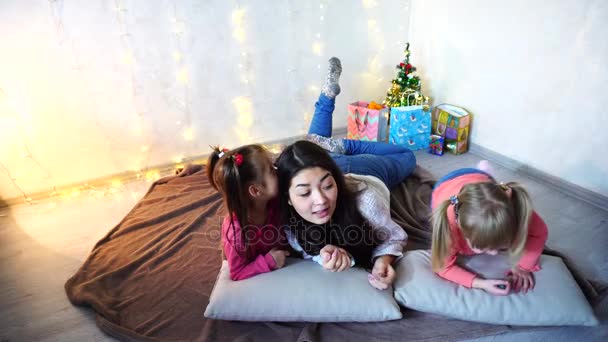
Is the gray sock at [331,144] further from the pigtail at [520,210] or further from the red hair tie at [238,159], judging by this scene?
the pigtail at [520,210]

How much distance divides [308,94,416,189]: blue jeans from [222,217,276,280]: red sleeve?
603 mm

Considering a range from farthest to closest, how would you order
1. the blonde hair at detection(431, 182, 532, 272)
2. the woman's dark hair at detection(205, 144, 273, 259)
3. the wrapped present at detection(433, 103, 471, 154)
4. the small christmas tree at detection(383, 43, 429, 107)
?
the small christmas tree at detection(383, 43, 429, 107) → the wrapped present at detection(433, 103, 471, 154) → the woman's dark hair at detection(205, 144, 273, 259) → the blonde hair at detection(431, 182, 532, 272)

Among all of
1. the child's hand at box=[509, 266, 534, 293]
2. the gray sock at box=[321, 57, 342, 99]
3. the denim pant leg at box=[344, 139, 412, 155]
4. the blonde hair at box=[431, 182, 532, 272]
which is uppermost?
the gray sock at box=[321, 57, 342, 99]

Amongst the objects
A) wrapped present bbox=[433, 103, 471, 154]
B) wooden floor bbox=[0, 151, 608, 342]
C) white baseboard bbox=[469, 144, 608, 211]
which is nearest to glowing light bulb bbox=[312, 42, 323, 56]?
wrapped present bbox=[433, 103, 471, 154]

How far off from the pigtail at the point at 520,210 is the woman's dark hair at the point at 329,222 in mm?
466

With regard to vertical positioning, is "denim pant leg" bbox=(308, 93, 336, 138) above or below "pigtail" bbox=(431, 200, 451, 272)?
Answer: above

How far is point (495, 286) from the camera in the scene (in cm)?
125

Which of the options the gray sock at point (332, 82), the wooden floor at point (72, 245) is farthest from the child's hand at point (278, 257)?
the gray sock at point (332, 82)

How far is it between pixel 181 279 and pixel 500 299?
3.74ft

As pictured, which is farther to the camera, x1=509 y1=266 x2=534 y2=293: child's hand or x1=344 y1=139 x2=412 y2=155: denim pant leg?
x1=344 y1=139 x2=412 y2=155: denim pant leg

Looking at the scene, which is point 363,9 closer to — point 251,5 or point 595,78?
point 251,5

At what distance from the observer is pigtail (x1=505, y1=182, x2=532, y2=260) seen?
3.73 feet

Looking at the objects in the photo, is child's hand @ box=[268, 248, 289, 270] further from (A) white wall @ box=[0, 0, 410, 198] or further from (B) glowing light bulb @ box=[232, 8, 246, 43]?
(B) glowing light bulb @ box=[232, 8, 246, 43]

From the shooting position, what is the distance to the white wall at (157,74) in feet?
6.69
